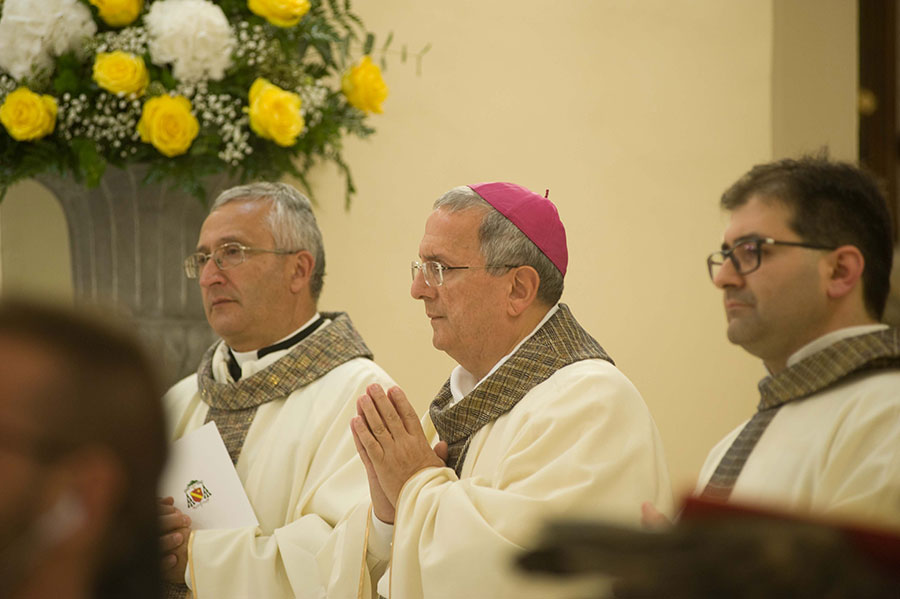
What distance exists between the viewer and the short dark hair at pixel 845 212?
102 inches

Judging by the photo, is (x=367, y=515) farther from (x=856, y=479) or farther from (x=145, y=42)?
(x=145, y=42)

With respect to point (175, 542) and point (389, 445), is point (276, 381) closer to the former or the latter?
point (175, 542)

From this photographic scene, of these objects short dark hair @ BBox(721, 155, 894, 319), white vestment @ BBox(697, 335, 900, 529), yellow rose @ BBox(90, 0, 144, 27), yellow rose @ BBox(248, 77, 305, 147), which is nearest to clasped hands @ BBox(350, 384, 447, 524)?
white vestment @ BBox(697, 335, 900, 529)

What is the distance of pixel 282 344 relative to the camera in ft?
13.9

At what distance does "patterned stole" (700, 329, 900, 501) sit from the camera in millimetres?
2453

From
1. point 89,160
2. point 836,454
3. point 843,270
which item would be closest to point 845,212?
point 843,270

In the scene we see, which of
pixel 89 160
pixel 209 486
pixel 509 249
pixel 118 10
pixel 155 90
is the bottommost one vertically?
pixel 209 486

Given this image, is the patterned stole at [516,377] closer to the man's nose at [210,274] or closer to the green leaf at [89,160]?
the man's nose at [210,274]

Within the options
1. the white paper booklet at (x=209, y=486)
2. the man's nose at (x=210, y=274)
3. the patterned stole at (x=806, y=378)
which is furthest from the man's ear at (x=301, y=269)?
the patterned stole at (x=806, y=378)

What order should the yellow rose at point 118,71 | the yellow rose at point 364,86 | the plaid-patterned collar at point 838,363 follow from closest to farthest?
the plaid-patterned collar at point 838,363
the yellow rose at point 118,71
the yellow rose at point 364,86

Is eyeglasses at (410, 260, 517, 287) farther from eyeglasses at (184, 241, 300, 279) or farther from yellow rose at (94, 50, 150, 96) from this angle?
yellow rose at (94, 50, 150, 96)

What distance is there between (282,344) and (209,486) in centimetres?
63

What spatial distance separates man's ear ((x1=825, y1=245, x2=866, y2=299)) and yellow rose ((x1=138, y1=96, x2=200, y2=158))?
8.20 feet

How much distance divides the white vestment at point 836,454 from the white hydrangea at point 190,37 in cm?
256
